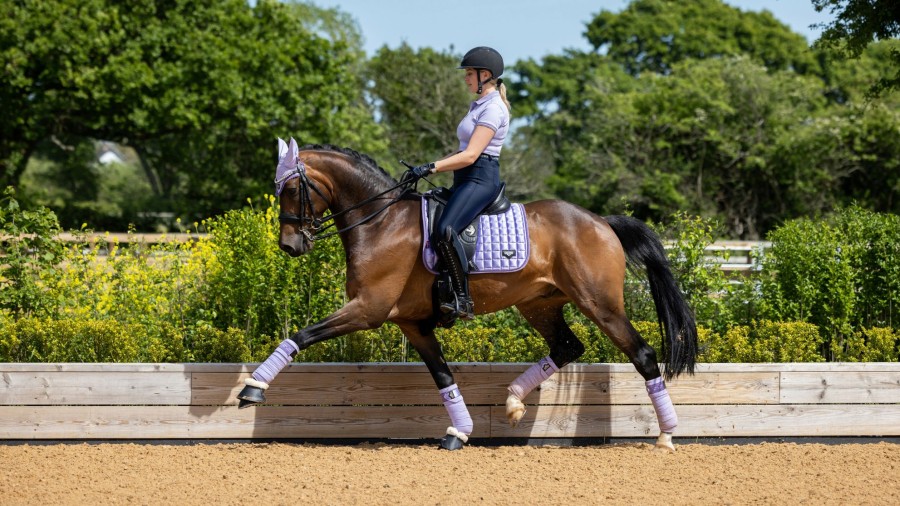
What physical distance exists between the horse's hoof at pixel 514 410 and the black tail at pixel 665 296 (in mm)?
1125

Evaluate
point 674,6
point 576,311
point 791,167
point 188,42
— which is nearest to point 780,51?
point 674,6

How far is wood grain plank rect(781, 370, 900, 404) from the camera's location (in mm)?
6934

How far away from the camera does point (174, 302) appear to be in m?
8.41

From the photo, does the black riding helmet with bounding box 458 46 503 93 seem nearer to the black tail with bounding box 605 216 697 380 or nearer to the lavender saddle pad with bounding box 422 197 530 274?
the lavender saddle pad with bounding box 422 197 530 274

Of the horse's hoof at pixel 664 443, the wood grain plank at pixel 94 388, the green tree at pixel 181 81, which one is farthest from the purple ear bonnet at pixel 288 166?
the green tree at pixel 181 81

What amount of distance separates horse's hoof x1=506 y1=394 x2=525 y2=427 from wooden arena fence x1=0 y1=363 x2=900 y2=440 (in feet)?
0.97

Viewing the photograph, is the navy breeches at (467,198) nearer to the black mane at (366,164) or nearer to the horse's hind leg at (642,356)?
the black mane at (366,164)

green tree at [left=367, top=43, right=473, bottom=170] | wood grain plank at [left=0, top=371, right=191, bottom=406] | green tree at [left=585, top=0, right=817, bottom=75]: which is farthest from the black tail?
green tree at [left=585, top=0, right=817, bottom=75]

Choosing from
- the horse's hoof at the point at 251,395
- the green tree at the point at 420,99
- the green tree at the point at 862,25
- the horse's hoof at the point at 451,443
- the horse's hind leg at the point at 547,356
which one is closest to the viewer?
the horse's hoof at the point at 251,395

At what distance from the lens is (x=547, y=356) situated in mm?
6816

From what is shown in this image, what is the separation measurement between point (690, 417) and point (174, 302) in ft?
15.5

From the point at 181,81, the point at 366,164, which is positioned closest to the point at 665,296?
the point at 366,164

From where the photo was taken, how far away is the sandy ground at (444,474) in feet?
17.1

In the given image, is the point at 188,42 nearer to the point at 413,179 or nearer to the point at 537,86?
the point at 413,179
